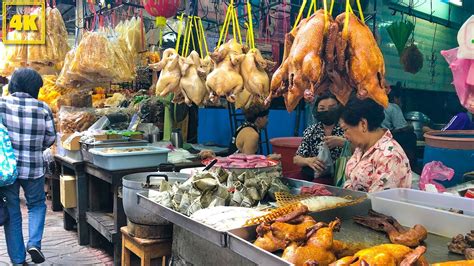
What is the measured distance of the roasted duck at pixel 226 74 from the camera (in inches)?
106

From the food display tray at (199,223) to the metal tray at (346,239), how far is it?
5 cm

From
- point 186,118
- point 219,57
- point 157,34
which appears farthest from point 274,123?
point 219,57

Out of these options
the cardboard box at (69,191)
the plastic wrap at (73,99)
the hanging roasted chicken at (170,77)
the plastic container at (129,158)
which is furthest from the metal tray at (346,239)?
the plastic wrap at (73,99)

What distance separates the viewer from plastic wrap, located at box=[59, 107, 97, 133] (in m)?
5.68

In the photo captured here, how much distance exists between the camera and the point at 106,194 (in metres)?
5.09

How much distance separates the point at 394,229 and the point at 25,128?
12.8 ft

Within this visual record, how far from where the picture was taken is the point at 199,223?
182 cm

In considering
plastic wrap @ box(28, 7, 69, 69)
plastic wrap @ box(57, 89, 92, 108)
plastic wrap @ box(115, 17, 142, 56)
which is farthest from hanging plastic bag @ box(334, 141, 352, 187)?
plastic wrap @ box(57, 89, 92, 108)

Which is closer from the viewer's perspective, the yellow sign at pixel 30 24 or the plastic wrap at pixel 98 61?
the plastic wrap at pixel 98 61

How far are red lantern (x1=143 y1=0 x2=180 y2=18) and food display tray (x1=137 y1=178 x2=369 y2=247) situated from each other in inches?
108

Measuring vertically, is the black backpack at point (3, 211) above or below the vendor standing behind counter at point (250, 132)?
below

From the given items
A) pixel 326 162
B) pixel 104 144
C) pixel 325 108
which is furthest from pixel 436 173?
pixel 104 144

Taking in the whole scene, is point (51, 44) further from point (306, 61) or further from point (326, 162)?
point (306, 61)

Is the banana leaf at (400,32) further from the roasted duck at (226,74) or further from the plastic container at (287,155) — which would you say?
the roasted duck at (226,74)
